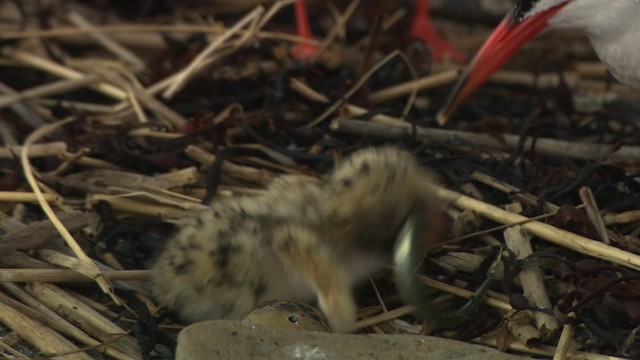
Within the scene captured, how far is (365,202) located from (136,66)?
1348mm

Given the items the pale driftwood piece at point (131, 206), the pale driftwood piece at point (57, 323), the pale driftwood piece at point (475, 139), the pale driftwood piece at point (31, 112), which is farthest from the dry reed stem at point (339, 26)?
the pale driftwood piece at point (57, 323)

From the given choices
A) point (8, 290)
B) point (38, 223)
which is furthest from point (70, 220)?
point (8, 290)

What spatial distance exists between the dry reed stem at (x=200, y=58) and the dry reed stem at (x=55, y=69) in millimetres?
138

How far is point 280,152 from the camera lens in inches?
106

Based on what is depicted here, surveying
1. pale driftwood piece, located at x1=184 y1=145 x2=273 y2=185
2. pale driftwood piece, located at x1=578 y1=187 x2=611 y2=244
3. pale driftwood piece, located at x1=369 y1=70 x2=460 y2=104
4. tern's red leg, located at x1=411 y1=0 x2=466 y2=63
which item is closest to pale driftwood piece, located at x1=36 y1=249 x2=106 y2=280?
pale driftwood piece, located at x1=184 y1=145 x2=273 y2=185

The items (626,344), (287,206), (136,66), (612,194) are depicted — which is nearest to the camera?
(626,344)

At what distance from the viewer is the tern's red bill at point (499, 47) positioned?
249 centimetres

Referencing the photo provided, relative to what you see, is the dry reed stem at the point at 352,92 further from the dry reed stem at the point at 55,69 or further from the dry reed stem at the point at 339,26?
the dry reed stem at the point at 55,69

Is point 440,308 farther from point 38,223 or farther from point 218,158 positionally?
point 38,223

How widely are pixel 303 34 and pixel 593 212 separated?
4.27 ft

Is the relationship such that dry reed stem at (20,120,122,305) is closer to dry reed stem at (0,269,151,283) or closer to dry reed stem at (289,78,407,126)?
dry reed stem at (0,269,151,283)

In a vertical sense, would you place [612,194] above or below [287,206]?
below

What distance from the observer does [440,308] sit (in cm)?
217

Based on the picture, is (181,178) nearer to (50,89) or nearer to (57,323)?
(57,323)
